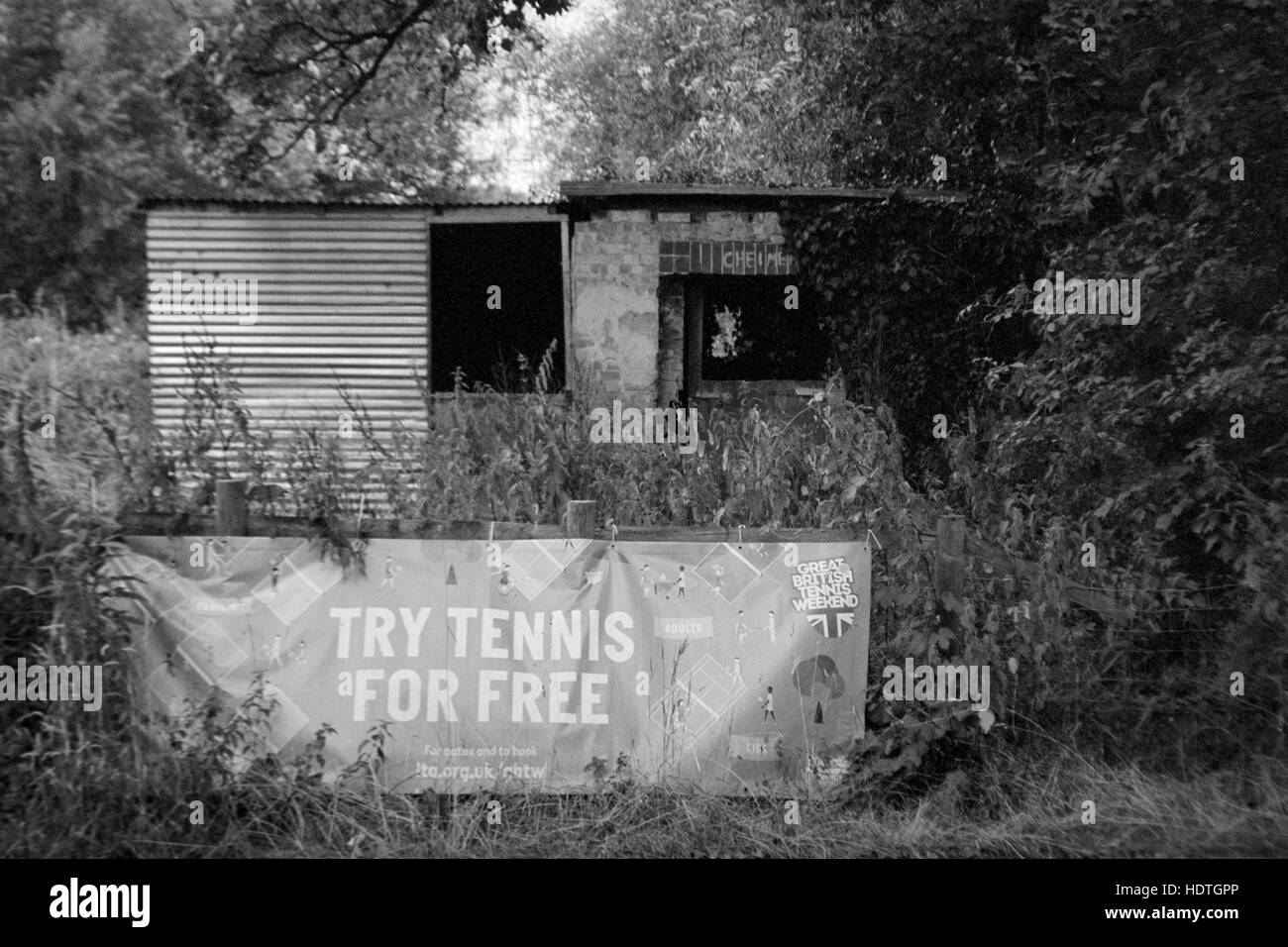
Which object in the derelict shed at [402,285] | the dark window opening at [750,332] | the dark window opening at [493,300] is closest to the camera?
the derelict shed at [402,285]

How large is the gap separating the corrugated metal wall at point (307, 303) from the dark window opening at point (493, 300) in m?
1.94

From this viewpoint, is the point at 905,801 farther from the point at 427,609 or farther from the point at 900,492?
the point at 427,609

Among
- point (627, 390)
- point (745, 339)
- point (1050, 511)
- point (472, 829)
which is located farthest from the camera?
point (745, 339)

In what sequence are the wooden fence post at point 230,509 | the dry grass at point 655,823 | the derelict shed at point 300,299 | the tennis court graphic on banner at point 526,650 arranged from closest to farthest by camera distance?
1. the dry grass at point 655,823
2. the tennis court graphic on banner at point 526,650
3. the wooden fence post at point 230,509
4. the derelict shed at point 300,299

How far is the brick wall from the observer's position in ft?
34.3

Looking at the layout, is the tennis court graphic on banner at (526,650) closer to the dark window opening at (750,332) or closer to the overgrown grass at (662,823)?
the overgrown grass at (662,823)

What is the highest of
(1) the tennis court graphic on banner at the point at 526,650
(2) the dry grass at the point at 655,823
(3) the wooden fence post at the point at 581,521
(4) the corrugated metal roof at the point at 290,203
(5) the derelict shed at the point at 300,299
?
(4) the corrugated metal roof at the point at 290,203

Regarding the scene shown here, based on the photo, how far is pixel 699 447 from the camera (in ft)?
23.5

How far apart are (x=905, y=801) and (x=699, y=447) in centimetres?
290

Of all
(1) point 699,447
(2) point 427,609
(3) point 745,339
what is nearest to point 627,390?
(1) point 699,447

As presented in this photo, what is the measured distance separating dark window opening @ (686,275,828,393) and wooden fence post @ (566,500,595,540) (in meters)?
5.87

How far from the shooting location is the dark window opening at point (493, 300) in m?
13.3

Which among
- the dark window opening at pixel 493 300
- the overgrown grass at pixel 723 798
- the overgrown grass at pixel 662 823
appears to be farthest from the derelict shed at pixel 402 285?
the overgrown grass at pixel 662 823

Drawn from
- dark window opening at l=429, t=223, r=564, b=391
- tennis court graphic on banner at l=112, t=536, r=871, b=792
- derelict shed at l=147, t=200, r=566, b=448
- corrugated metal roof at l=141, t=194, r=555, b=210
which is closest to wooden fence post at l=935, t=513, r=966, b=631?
tennis court graphic on banner at l=112, t=536, r=871, b=792
